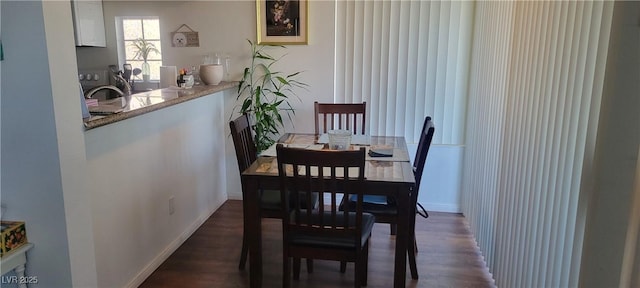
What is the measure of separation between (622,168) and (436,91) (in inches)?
103

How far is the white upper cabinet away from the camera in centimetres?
400

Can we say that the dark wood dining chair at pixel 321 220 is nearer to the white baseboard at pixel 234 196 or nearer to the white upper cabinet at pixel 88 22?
the white baseboard at pixel 234 196

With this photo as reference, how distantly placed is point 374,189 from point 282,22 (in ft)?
6.55

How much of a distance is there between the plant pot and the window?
0.75 m

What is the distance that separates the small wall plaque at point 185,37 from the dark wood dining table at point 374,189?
1.74 m

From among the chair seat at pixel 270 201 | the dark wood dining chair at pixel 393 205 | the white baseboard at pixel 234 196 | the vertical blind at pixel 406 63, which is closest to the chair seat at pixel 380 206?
the dark wood dining chair at pixel 393 205

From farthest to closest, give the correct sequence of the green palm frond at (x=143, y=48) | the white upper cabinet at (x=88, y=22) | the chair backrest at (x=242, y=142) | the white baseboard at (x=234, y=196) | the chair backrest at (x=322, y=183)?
1. the green palm frond at (x=143, y=48)
2. the white baseboard at (x=234, y=196)
3. the white upper cabinet at (x=88, y=22)
4. the chair backrest at (x=242, y=142)
5. the chair backrest at (x=322, y=183)

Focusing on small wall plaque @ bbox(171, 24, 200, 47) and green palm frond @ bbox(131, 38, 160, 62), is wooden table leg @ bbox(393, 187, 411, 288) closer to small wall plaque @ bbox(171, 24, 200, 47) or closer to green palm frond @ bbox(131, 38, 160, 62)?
small wall plaque @ bbox(171, 24, 200, 47)

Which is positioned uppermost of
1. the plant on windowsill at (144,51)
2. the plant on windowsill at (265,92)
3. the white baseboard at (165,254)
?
the plant on windowsill at (144,51)

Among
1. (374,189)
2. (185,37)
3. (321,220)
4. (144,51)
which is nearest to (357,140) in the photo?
(374,189)

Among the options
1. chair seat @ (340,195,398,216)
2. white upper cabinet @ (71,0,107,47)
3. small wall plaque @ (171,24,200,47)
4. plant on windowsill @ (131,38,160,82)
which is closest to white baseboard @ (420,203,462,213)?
chair seat @ (340,195,398,216)

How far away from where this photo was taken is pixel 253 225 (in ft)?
7.81

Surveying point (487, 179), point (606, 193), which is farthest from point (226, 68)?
point (606, 193)

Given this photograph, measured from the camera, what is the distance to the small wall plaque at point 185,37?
3826 millimetres
